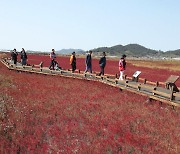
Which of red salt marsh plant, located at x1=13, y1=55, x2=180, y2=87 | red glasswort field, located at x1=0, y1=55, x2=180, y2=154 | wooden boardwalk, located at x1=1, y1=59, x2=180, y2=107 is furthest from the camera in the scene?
red salt marsh plant, located at x1=13, y1=55, x2=180, y2=87

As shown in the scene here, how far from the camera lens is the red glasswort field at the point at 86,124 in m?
10.2

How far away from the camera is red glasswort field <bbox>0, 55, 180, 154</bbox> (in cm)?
1024

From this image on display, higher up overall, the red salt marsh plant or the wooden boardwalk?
the wooden boardwalk

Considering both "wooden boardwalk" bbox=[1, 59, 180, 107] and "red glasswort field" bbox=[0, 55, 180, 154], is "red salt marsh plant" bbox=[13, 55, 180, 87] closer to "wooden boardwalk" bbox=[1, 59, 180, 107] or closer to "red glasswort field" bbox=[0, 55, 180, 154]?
"wooden boardwalk" bbox=[1, 59, 180, 107]

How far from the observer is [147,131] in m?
11.9

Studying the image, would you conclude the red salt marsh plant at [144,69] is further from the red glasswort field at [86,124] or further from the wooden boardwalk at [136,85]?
the red glasswort field at [86,124]

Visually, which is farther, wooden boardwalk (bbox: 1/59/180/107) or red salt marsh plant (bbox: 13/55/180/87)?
red salt marsh plant (bbox: 13/55/180/87)

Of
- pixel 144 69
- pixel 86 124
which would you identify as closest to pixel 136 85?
pixel 86 124

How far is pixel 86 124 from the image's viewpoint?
41.9 feet

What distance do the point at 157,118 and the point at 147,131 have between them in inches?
73.6

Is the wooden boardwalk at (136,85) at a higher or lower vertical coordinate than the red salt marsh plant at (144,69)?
higher

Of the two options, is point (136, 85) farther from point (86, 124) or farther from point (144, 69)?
point (144, 69)

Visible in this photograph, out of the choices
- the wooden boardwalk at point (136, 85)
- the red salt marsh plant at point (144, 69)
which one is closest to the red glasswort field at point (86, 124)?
the wooden boardwalk at point (136, 85)

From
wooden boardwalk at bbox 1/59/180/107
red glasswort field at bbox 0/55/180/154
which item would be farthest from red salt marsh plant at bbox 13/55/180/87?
red glasswort field at bbox 0/55/180/154
